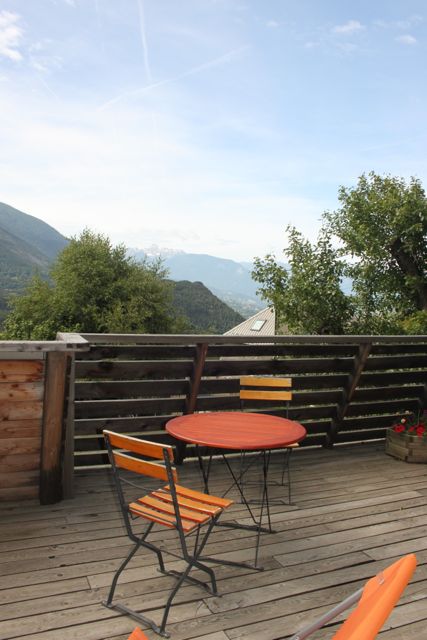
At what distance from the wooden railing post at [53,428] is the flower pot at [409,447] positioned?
125 inches

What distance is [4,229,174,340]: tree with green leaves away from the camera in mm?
34281

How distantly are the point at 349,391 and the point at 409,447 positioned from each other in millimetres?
753

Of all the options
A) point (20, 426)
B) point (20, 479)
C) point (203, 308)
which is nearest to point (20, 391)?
point (20, 426)

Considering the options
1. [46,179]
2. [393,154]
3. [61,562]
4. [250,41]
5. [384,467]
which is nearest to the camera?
[61,562]

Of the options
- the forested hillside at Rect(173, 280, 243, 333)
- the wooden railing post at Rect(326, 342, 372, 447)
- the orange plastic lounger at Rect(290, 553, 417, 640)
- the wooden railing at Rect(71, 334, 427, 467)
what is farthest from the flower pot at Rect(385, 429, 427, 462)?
the forested hillside at Rect(173, 280, 243, 333)

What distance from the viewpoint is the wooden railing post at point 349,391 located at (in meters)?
5.03

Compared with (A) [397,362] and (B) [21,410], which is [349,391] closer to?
(A) [397,362]

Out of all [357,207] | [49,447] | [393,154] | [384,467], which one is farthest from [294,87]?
[49,447]

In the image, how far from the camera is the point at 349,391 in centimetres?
518

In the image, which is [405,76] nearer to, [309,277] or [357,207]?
[357,207]

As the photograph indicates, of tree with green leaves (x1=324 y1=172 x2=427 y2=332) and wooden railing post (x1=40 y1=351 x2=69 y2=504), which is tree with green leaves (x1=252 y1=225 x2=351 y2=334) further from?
wooden railing post (x1=40 y1=351 x2=69 y2=504)

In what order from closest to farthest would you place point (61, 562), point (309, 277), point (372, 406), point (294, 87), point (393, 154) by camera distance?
point (61, 562)
point (372, 406)
point (294, 87)
point (309, 277)
point (393, 154)

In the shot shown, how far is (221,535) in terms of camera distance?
11.1 ft

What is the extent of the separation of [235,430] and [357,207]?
1920 cm
